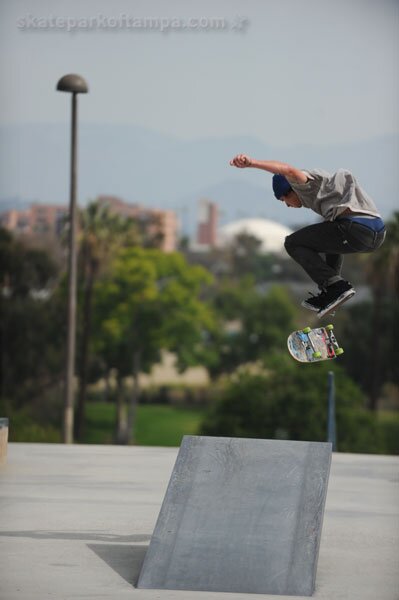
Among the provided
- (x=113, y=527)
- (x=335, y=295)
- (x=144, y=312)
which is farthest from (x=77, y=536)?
(x=144, y=312)

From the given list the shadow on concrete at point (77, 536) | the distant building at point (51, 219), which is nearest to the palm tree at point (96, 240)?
the distant building at point (51, 219)

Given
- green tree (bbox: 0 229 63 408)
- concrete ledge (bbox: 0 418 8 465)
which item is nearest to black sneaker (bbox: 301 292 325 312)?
concrete ledge (bbox: 0 418 8 465)

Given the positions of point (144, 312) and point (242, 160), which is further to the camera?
point (144, 312)

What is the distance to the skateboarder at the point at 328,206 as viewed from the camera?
8.35 m

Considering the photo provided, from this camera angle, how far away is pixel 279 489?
8.37m

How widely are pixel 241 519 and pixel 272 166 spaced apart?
7.98ft

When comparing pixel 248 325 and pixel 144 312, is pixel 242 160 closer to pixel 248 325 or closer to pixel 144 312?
pixel 144 312

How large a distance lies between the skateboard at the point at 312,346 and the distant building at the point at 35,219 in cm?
8180

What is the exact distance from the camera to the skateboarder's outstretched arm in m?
8.19

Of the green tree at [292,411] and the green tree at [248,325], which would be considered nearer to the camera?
the green tree at [292,411]

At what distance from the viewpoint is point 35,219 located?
117000 millimetres

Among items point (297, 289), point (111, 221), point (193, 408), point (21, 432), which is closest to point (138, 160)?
point (297, 289)

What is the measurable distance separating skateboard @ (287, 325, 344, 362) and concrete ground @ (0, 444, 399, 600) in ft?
4.79

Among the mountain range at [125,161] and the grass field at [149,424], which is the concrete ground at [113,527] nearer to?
the grass field at [149,424]
